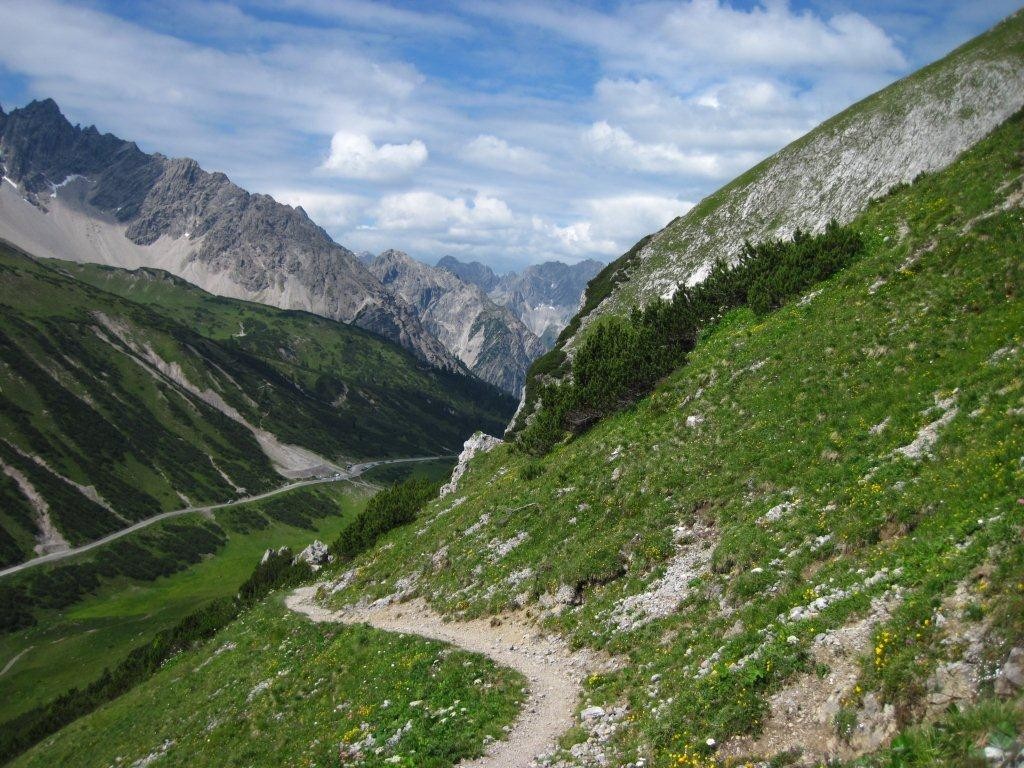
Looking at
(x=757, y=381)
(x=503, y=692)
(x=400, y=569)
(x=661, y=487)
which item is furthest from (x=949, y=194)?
(x=400, y=569)

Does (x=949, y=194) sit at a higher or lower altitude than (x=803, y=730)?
higher

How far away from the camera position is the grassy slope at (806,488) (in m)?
14.2

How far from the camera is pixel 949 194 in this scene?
33125 millimetres

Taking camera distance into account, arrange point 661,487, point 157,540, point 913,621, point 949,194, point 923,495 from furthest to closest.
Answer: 1. point 157,540
2. point 949,194
3. point 661,487
4. point 923,495
5. point 913,621

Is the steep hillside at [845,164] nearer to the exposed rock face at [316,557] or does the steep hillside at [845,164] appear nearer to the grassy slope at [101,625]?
the exposed rock face at [316,557]

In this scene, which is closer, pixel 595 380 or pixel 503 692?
pixel 503 692

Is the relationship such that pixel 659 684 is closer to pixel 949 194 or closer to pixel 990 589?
pixel 990 589

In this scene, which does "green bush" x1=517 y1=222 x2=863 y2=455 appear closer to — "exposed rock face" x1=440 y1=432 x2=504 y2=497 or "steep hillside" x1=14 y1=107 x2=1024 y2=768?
"steep hillside" x1=14 y1=107 x2=1024 y2=768

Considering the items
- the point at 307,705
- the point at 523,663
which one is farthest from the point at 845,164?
the point at 307,705

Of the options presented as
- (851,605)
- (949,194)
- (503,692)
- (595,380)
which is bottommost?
(503,692)

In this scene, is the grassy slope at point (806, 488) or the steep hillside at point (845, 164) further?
the steep hillside at point (845, 164)

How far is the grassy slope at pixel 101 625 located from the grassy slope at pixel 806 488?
85.4 m

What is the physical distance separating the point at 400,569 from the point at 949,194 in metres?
38.1

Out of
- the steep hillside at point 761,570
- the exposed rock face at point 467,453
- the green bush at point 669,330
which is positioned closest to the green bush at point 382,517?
the exposed rock face at point 467,453
